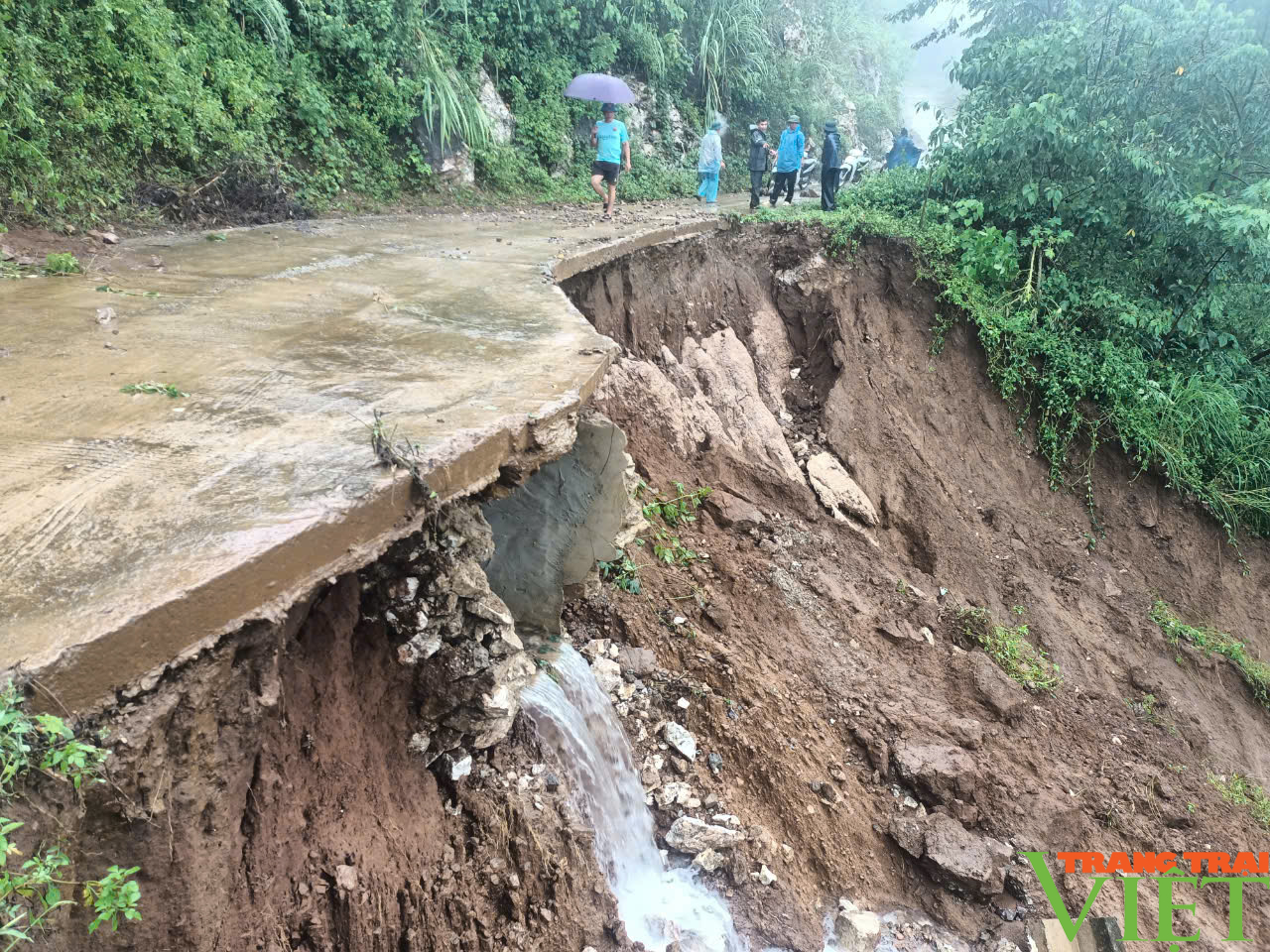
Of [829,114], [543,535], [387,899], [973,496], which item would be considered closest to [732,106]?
[829,114]

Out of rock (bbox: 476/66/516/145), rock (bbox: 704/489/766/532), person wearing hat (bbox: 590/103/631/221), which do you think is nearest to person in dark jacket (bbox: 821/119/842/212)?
person wearing hat (bbox: 590/103/631/221)

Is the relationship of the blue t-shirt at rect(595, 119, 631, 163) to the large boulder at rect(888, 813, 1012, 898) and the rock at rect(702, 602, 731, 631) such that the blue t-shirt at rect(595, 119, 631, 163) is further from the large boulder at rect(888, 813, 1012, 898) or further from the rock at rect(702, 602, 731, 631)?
the large boulder at rect(888, 813, 1012, 898)

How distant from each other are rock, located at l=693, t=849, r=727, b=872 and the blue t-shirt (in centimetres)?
687

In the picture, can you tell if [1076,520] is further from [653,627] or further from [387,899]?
[387,899]

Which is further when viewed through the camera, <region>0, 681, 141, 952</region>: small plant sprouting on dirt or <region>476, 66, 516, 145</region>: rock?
<region>476, 66, 516, 145</region>: rock

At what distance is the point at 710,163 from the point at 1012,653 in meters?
7.71

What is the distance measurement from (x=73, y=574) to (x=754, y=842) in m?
3.18

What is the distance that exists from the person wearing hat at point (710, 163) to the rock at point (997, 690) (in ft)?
25.5

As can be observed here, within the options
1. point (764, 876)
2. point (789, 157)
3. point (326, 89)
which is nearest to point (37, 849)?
point (764, 876)

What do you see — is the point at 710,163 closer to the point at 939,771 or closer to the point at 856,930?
the point at 939,771

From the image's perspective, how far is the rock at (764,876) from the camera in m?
3.65

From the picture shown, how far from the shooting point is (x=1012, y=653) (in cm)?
588

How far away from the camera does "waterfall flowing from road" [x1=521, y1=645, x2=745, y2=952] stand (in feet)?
11.1

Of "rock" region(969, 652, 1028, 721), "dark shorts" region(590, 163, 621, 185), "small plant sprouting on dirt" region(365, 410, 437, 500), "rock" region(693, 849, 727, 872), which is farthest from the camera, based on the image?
"dark shorts" region(590, 163, 621, 185)
